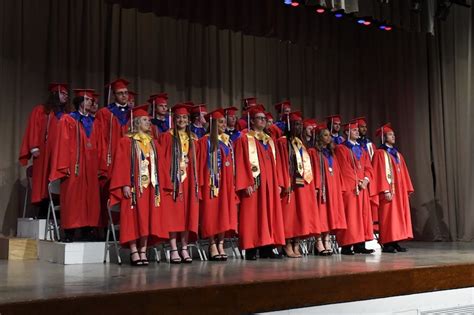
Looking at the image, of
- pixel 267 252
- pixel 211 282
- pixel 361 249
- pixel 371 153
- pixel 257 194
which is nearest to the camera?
pixel 211 282

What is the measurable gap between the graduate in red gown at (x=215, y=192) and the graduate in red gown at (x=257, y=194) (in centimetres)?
13

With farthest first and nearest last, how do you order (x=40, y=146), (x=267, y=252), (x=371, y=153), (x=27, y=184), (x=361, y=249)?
(x=371, y=153) → (x=27, y=184) → (x=361, y=249) → (x=40, y=146) → (x=267, y=252)

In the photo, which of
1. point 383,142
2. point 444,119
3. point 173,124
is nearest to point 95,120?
point 173,124

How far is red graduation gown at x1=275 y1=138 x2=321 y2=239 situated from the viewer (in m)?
6.50

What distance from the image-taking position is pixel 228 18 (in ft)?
30.5

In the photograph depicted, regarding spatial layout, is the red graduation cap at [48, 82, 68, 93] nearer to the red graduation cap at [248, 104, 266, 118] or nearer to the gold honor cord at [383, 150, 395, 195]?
the red graduation cap at [248, 104, 266, 118]

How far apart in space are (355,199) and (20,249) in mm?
3702

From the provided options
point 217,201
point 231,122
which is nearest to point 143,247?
point 217,201

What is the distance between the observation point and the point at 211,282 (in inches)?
148

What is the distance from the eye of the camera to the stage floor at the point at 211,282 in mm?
3307

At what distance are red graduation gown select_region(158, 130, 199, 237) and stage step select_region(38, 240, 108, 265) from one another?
0.70m

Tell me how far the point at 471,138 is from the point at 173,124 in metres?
5.84

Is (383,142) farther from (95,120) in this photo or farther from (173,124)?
(95,120)

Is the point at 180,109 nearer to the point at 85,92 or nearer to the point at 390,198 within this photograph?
the point at 85,92
